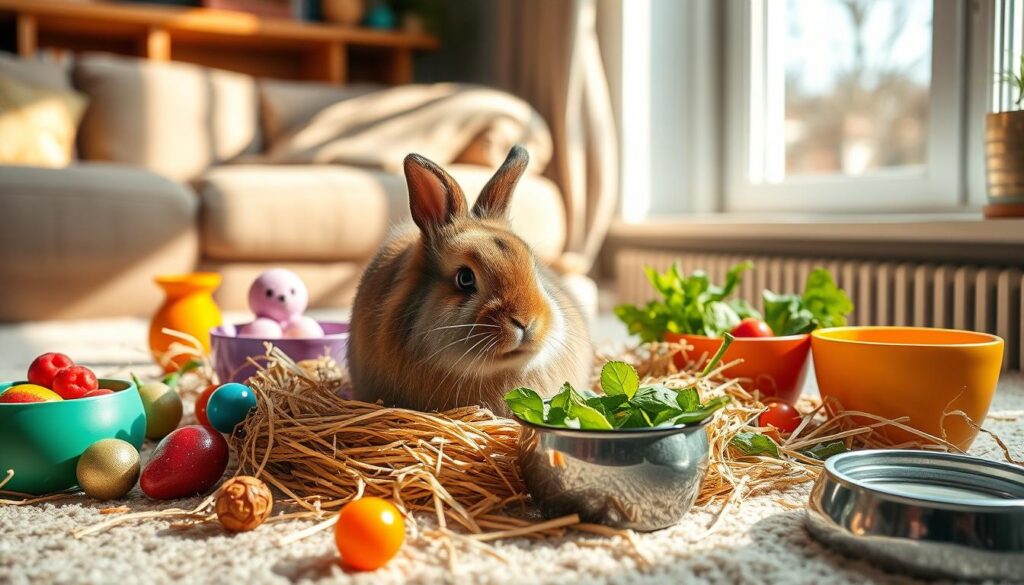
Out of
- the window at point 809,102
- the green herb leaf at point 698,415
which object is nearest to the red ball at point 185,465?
the green herb leaf at point 698,415

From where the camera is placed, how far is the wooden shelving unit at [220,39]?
4.39 meters

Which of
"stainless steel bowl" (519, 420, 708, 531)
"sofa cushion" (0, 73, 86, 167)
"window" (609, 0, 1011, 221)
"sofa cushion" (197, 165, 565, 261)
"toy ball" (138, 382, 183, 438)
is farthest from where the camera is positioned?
"sofa cushion" (0, 73, 86, 167)

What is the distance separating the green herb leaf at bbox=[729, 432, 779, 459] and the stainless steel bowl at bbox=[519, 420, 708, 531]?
0.72 ft

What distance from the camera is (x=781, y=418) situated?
1.44 meters

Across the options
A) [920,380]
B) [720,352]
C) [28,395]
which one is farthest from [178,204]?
[920,380]

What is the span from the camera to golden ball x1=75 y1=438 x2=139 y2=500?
1.19 m

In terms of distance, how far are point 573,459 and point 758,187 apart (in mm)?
2792

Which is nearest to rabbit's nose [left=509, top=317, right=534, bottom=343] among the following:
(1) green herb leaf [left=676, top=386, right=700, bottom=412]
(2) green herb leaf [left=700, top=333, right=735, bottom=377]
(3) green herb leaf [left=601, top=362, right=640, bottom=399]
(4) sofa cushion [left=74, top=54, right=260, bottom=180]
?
(3) green herb leaf [left=601, top=362, right=640, bottom=399]

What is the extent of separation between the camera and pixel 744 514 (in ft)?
3.72

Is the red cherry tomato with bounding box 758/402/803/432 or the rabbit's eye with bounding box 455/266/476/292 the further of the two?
the red cherry tomato with bounding box 758/402/803/432

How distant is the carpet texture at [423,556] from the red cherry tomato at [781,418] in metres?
0.27

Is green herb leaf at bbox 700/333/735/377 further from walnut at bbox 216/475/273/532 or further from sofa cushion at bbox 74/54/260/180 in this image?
sofa cushion at bbox 74/54/260/180

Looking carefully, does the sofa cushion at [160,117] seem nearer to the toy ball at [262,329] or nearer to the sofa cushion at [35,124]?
the sofa cushion at [35,124]

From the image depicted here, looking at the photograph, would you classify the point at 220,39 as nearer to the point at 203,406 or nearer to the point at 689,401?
the point at 203,406
